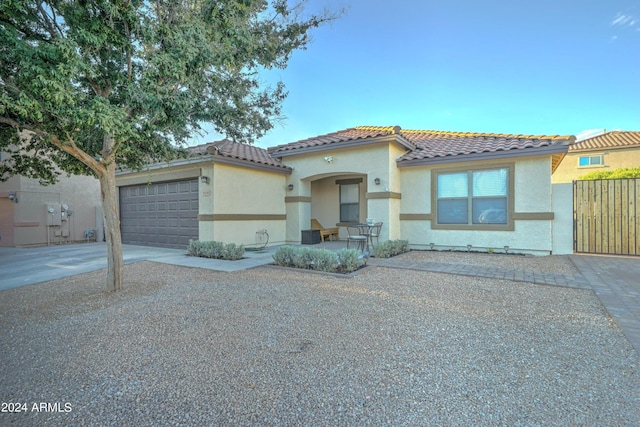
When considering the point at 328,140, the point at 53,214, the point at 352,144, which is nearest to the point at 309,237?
the point at 328,140

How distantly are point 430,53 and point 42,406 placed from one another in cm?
1346

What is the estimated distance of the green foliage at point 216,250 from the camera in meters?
8.46

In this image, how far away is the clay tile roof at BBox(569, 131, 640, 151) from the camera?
1823 cm

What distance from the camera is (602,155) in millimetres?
18859

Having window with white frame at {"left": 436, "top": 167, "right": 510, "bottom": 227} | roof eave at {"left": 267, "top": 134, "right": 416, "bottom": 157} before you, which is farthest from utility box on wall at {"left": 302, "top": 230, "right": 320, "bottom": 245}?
window with white frame at {"left": 436, "top": 167, "right": 510, "bottom": 227}

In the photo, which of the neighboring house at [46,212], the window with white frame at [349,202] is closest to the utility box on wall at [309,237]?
the window with white frame at [349,202]

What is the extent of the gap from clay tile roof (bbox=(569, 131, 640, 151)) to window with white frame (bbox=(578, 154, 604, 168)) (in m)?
0.57

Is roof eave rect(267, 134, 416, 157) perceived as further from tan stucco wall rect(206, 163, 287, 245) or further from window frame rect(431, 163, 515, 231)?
window frame rect(431, 163, 515, 231)

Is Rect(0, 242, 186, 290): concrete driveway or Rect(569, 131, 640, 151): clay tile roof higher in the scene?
Rect(569, 131, 640, 151): clay tile roof

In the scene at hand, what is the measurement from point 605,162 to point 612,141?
1.55 meters

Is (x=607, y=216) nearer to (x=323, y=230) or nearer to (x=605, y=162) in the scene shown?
(x=323, y=230)

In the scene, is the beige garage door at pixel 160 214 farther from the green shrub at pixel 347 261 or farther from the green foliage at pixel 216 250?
the green shrub at pixel 347 261

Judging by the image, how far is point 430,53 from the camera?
11.5m

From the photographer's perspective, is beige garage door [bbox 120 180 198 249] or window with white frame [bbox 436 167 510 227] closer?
window with white frame [bbox 436 167 510 227]
